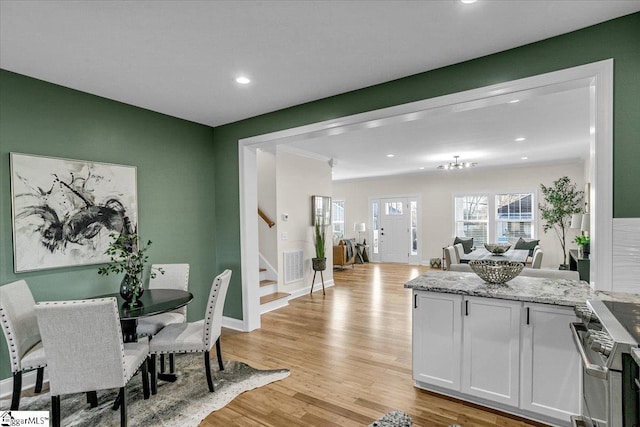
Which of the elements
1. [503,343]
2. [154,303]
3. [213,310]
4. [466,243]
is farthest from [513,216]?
[154,303]

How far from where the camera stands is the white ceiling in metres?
2.00

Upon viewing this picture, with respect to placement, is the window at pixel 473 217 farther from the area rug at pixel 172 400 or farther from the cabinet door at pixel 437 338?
the area rug at pixel 172 400

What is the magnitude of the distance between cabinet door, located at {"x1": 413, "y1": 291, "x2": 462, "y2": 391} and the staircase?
2.92 meters

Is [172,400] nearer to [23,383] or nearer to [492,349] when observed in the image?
[23,383]

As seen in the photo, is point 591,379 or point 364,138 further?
point 364,138

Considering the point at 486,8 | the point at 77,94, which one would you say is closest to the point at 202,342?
the point at 77,94

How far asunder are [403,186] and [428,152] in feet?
12.3

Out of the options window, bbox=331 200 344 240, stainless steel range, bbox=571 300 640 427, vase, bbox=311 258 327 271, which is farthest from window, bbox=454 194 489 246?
stainless steel range, bbox=571 300 640 427

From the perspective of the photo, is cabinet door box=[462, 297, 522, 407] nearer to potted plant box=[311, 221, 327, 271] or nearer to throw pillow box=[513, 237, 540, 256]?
potted plant box=[311, 221, 327, 271]

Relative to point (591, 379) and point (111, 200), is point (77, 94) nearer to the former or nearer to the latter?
point (111, 200)

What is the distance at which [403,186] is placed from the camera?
33.2ft

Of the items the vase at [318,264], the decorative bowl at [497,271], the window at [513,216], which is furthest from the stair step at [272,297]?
the window at [513,216]

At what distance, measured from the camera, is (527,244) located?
7.70 meters

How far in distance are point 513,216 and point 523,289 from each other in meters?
7.19
